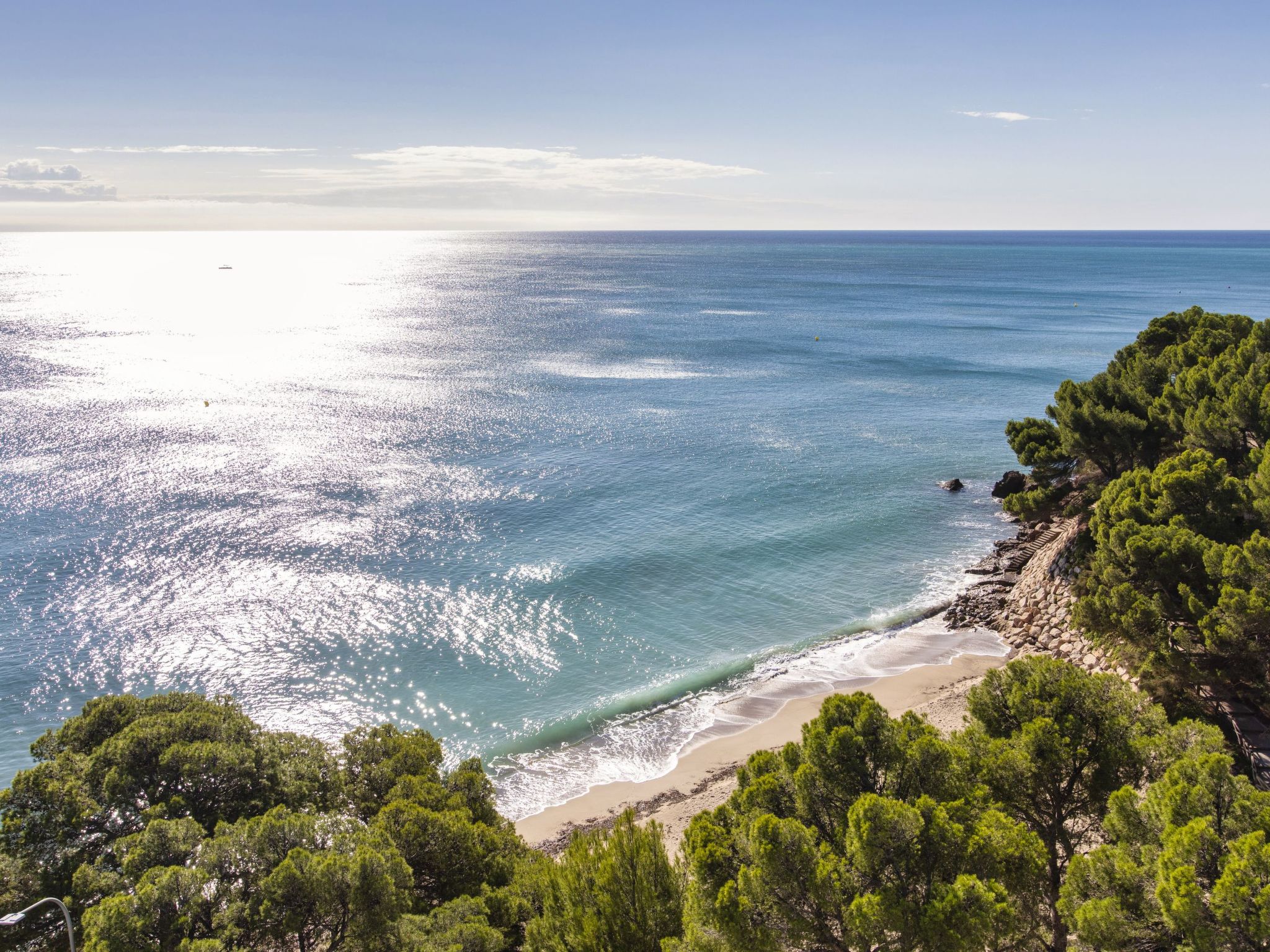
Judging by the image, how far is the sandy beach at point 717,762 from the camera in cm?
2780

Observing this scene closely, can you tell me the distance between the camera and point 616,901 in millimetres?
Answer: 16484

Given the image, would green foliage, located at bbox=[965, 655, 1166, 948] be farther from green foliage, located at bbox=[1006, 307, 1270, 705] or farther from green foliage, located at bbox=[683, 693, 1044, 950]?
green foliage, located at bbox=[1006, 307, 1270, 705]

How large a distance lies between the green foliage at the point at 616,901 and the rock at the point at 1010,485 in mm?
48340

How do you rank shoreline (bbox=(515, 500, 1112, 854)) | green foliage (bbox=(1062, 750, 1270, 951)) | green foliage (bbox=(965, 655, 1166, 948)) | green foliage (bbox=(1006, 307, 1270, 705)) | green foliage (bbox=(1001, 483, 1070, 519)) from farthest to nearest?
green foliage (bbox=(1001, 483, 1070, 519)) → shoreline (bbox=(515, 500, 1112, 854)) → green foliage (bbox=(1006, 307, 1270, 705)) → green foliage (bbox=(965, 655, 1166, 948)) → green foliage (bbox=(1062, 750, 1270, 951))

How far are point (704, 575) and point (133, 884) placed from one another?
3259 cm

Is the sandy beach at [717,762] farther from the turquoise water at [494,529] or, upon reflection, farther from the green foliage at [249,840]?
the green foliage at [249,840]

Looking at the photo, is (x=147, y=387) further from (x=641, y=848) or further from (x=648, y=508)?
(x=641, y=848)

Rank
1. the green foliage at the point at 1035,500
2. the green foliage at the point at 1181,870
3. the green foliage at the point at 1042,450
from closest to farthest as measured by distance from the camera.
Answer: the green foliage at the point at 1181,870
the green foliage at the point at 1035,500
the green foliage at the point at 1042,450

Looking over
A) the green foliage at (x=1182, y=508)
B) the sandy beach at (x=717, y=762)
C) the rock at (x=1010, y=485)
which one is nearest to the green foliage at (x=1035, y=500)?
the green foliage at (x=1182, y=508)

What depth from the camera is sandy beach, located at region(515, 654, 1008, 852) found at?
27797 mm

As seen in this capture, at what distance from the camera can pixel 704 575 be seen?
4569 centimetres

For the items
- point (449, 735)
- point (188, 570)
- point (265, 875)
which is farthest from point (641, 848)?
point (188, 570)

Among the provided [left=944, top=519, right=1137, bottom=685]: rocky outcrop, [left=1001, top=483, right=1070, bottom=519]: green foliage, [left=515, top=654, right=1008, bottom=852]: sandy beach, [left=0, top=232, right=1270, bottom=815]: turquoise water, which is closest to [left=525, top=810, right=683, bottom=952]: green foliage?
[left=515, top=654, right=1008, bottom=852]: sandy beach

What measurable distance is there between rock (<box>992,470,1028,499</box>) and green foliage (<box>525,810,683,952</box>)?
4834 centimetres
